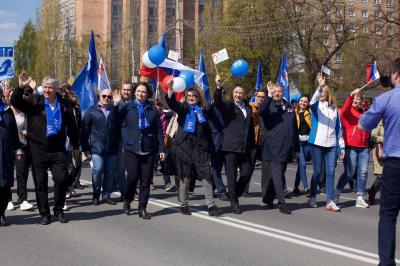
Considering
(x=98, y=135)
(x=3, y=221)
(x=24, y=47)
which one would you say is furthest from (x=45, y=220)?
(x=24, y=47)

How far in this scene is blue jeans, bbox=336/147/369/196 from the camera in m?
10.7

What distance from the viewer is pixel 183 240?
7.62m

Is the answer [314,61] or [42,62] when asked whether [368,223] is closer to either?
[314,61]

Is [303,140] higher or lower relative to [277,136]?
lower

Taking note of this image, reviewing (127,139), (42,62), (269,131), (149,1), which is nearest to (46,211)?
(127,139)

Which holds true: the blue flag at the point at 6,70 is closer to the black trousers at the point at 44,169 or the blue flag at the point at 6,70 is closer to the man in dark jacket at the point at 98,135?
the man in dark jacket at the point at 98,135

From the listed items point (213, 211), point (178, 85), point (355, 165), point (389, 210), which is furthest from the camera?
point (355, 165)

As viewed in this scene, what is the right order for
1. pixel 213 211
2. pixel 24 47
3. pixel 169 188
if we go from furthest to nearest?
pixel 24 47
pixel 169 188
pixel 213 211

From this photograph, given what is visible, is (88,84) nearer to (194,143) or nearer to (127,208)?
(127,208)

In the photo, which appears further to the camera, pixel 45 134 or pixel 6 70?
pixel 6 70

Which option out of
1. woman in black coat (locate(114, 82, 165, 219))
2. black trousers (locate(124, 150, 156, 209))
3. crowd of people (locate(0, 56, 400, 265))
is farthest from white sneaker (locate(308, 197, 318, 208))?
black trousers (locate(124, 150, 156, 209))

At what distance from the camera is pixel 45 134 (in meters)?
8.38

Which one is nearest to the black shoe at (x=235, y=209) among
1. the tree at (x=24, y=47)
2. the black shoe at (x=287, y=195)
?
the black shoe at (x=287, y=195)

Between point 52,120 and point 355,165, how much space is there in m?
5.31
